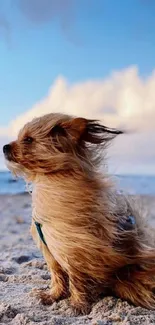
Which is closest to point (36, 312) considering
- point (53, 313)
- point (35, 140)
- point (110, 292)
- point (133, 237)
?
point (53, 313)

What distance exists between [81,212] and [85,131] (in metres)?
0.50

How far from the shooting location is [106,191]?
3.14 meters

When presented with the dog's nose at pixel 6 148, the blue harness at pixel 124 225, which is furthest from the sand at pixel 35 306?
the dog's nose at pixel 6 148

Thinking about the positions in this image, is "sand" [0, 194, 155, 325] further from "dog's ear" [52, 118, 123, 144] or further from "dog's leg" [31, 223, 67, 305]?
"dog's ear" [52, 118, 123, 144]

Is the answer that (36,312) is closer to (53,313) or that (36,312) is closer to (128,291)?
(53,313)

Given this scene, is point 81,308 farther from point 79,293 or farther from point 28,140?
point 28,140

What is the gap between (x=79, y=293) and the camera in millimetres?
3158

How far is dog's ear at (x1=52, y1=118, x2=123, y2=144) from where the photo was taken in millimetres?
3105

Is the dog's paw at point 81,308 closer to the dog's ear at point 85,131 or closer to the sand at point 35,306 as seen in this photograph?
the sand at point 35,306

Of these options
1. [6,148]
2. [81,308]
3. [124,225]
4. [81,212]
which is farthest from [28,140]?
[81,308]

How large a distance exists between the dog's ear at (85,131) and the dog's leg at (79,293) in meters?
0.84

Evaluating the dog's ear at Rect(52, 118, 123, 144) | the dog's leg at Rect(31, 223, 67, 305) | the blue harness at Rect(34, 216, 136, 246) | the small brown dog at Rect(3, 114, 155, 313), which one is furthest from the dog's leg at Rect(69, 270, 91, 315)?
the dog's ear at Rect(52, 118, 123, 144)

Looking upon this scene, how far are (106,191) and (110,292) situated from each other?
681 millimetres

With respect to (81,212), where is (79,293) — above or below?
below
